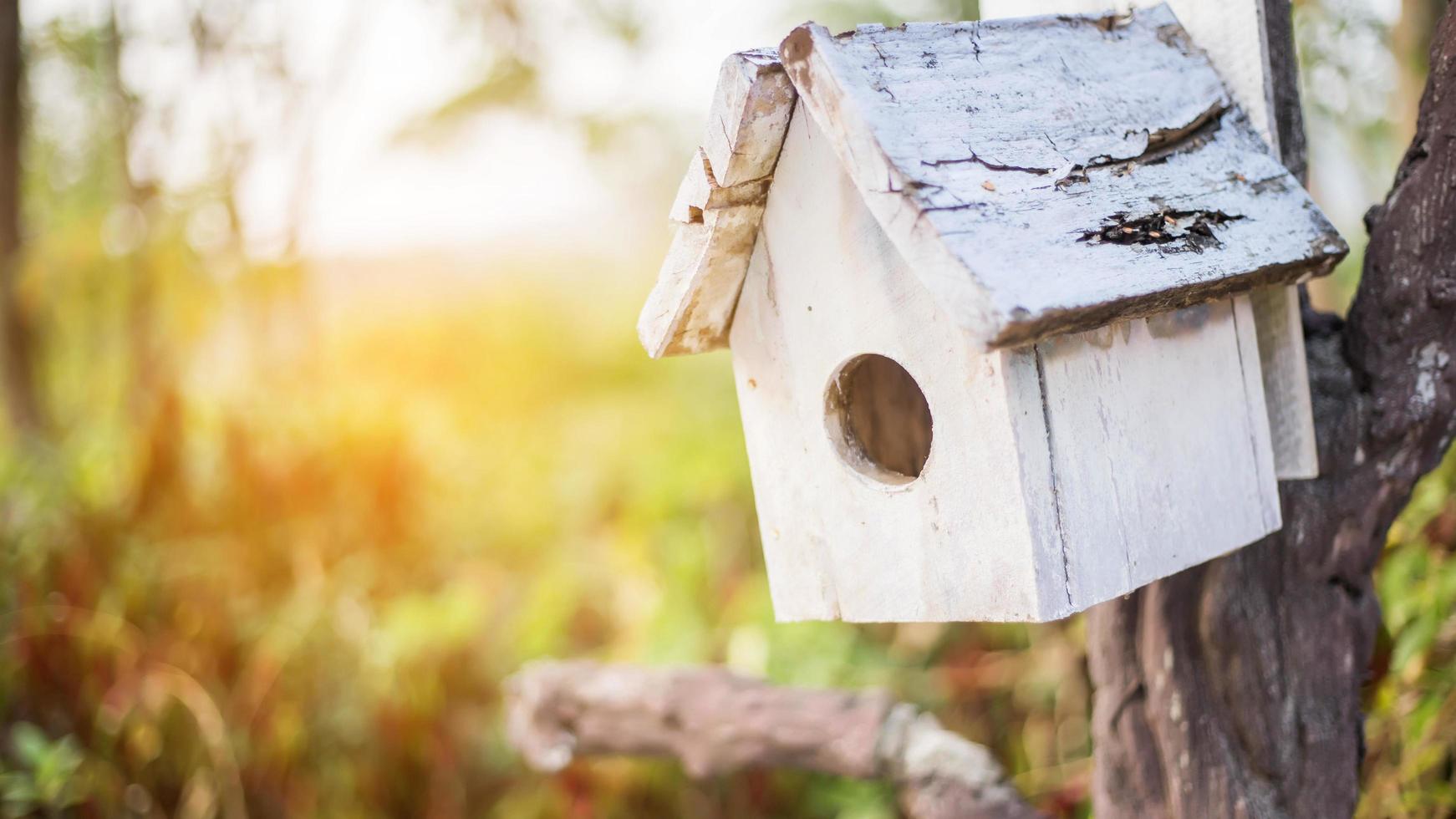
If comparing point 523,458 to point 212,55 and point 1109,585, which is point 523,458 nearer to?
point 212,55

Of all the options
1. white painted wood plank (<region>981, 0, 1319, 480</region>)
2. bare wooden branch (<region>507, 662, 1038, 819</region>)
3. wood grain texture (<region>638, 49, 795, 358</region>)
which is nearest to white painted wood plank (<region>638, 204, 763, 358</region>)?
wood grain texture (<region>638, 49, 795, 358</region>)

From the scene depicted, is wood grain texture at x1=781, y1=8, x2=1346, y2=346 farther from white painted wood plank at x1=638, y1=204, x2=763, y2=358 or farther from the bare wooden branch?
the bare wooden branch

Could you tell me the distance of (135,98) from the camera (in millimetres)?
3674

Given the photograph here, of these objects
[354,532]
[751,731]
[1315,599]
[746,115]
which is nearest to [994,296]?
[746,115]

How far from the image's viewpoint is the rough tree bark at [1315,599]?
3.86 feet

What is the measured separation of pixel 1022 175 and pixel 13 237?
4011mm

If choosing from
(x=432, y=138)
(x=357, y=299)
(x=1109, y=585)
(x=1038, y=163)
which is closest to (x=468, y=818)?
(x=1109, y=585)

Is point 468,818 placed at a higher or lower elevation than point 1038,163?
lower

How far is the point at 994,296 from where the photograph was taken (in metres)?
0.85

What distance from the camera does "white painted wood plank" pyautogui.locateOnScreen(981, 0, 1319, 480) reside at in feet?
4.00

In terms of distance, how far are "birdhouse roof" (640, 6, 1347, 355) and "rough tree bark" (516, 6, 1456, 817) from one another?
0.12 metres

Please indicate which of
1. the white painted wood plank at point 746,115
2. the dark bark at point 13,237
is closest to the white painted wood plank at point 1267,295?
the white painted wood plank at point 746,115

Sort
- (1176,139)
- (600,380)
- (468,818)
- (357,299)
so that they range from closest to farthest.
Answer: (1176,139)
(468,818)
(357,299)
(600,380)

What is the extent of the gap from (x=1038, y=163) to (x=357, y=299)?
6.82 m
